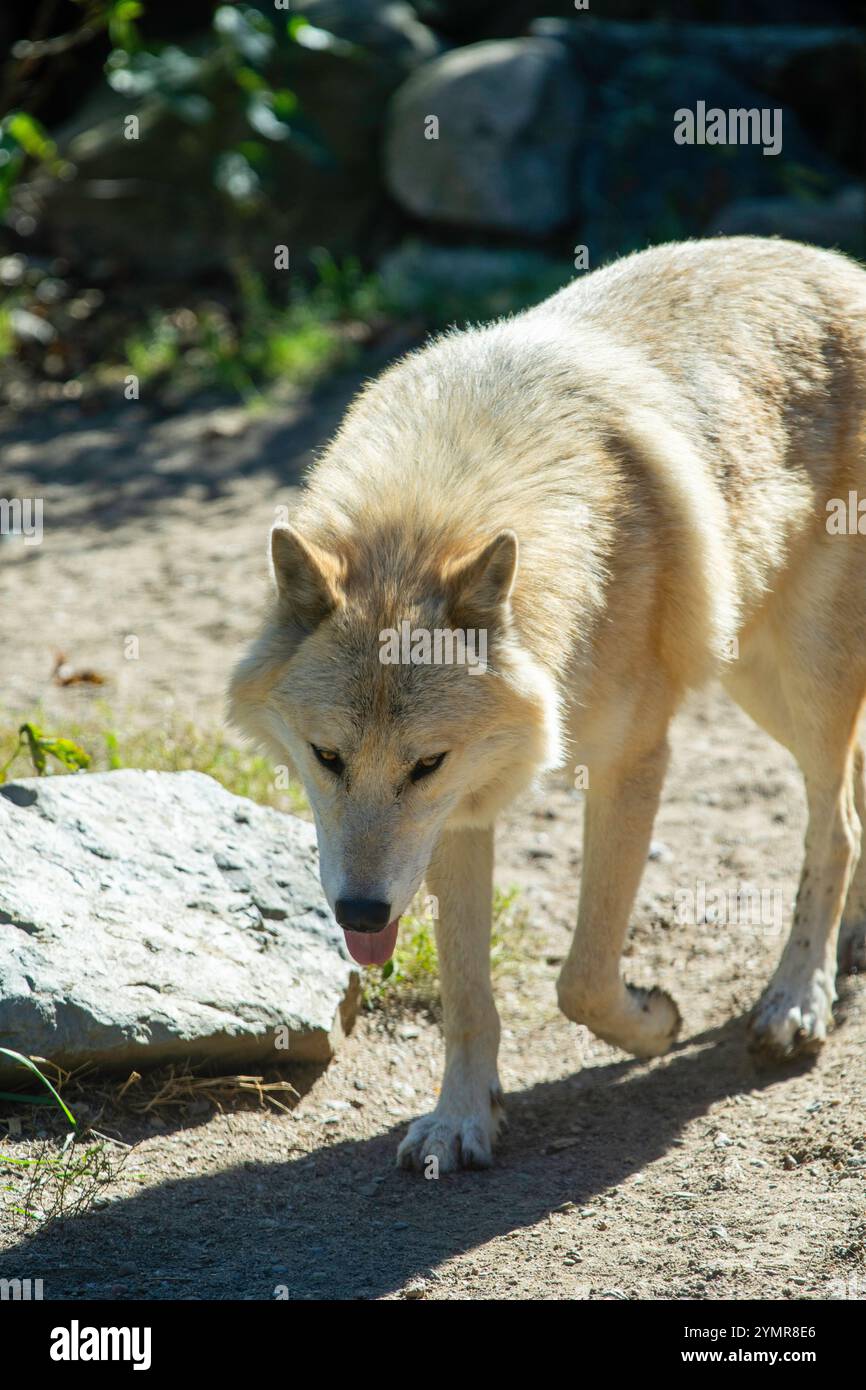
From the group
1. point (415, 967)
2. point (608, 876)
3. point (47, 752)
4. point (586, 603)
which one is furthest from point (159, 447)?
point (586, 603)

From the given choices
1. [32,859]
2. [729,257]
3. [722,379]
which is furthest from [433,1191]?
[729,257]

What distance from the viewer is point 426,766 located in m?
3.54

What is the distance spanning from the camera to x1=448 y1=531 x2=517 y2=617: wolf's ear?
345 centimetres

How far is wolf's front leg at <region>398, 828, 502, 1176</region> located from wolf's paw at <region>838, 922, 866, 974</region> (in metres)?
1.57

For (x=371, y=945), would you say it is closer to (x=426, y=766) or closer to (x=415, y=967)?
(x=426, y=766)

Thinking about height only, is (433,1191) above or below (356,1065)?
below

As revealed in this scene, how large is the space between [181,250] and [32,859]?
8562 millimetres

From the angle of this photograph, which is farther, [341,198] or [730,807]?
[341,198]

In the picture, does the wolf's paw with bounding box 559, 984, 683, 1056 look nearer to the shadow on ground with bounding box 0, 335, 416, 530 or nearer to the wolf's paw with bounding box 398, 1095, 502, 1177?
the wolf's paw with bounding box 398, 1095, 502, 1177

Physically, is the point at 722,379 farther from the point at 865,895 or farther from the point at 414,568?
the point at 865,895

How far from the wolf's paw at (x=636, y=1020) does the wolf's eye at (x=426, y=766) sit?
1132 mm

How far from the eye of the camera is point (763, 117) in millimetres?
11055

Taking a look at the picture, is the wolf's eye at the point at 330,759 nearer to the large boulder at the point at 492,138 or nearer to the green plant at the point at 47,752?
the green plant at the point at 47,752

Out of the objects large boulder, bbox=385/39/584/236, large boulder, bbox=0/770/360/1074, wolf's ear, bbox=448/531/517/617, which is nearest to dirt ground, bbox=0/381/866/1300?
large boulder, bbox=0/770/360/1074
